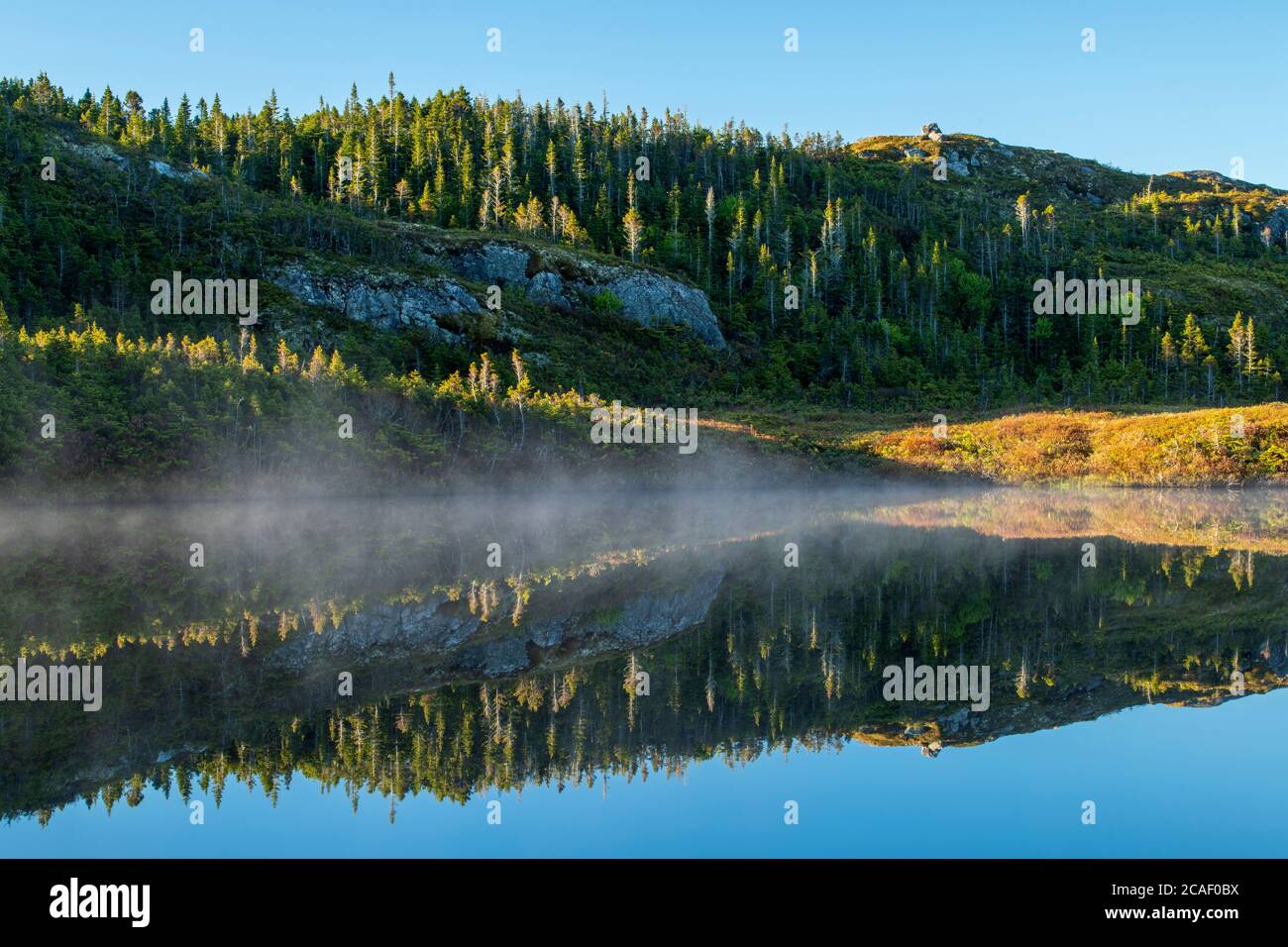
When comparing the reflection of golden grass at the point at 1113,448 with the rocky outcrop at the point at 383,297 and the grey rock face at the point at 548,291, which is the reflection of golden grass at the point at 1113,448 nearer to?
the rocky outcrop at the point at 383,297

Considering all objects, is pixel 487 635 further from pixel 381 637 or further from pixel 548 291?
pixel 548 291

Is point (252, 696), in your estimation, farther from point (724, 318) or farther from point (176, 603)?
point (724, 318)

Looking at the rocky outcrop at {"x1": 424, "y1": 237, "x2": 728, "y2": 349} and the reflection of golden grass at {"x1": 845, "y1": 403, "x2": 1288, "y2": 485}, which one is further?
the rocky outcrop at {"x1": 424, "y1": 237, "x2": 728, "y2": 349}

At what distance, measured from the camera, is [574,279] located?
10919 cm

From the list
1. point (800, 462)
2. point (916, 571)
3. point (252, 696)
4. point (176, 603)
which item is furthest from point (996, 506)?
point (252, 696)

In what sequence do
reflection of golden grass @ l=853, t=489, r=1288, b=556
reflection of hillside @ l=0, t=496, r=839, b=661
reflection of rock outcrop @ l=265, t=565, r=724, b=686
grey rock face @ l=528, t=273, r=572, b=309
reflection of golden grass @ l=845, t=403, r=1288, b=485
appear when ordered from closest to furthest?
reflection of rock outcrop @ l=265, t=565, r=724, b=686
reflection of hillside @ l=0, t=496, r=839, b=661
reflection of golden grass @ l=853, t=489, r=1288, b=556
reflection of golden grass @ l=845, t=403, r=1288, b=485
grey rock face @ l=528, t=273, r=572, b=309

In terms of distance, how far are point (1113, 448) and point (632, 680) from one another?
57.5m

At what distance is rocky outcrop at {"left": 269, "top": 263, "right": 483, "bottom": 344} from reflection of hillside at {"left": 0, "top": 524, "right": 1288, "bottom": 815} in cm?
7320

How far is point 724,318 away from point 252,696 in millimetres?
109629

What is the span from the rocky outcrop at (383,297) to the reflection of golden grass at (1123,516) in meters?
55.9

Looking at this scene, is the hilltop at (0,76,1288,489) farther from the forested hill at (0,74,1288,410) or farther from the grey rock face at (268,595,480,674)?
the grey rock face at (268,595,480,674)

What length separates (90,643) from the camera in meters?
16.1

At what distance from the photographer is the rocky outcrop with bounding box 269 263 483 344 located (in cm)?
9050

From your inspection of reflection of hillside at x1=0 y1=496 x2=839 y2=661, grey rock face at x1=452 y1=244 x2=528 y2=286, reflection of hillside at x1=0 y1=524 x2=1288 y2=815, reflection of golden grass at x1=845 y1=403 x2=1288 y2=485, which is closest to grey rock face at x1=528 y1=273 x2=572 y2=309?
grey rock face at x1=452 y1=244 x2=528 y2=286
